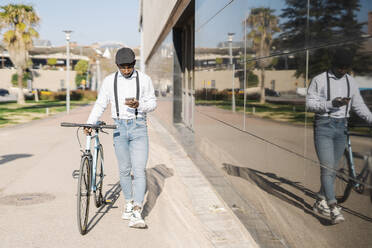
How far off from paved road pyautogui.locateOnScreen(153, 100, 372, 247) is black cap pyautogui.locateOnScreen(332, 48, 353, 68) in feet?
1.44

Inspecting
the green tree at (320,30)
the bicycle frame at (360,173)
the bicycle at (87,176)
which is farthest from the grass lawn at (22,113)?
the bicycle frame at (360,173)

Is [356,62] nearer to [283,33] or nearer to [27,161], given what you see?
[283,33]

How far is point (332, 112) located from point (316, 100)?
21 centimetres

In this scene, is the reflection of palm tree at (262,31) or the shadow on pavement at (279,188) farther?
the reflection of palm tree at (262,31)

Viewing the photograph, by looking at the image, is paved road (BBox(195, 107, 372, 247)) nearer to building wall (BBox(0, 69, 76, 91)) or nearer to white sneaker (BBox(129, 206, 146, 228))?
white sneaker (BBox(129, 206, 146, 228))

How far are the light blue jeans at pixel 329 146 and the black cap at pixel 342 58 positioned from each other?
32 centimetres

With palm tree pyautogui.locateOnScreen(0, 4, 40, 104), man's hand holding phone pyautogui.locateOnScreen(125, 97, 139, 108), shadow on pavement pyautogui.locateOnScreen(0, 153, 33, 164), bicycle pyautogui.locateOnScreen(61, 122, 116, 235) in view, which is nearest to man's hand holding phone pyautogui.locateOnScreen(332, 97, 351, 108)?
man's hand holding phone pyautogui.locateOnScreen(125, 97, 139, 108)

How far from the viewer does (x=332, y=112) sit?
273 centimetres

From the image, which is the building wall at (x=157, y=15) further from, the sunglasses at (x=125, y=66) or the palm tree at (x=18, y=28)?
the palm tree at (x=18, y=28)

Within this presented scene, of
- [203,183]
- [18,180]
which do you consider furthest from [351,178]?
[18,180]

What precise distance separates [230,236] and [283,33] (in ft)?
6.77

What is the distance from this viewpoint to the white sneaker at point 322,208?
2846 millimetres

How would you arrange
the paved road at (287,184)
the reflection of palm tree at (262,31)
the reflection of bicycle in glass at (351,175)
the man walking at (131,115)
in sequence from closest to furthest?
the reflection of bicycle in glass at (351,175) < the paved road at (287,184) < the reflection of palm tree at (262,31) < the man walking at (131,115)

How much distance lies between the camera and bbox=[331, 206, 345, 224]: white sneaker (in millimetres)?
2693
